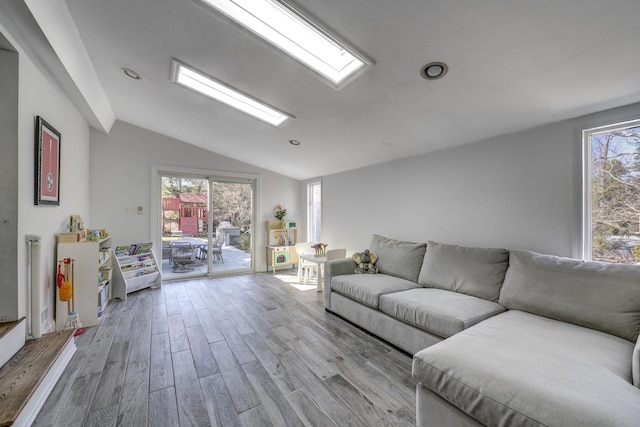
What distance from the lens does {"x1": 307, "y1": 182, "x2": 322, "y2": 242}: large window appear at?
5449 millimetres

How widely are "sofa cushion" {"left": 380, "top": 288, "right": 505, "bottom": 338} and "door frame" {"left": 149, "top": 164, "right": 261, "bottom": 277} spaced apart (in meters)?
3.62

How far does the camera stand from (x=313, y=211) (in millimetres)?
5633

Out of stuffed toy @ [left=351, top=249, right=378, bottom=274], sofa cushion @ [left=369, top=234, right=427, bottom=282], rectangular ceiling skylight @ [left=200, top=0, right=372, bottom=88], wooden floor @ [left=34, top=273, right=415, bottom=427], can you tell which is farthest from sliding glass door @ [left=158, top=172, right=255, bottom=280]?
rectangular ceiling skylight @ [left=200, top=0, right=372, bottom=88]

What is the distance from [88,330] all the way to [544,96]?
15.8 feet

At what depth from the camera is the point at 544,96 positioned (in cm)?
192

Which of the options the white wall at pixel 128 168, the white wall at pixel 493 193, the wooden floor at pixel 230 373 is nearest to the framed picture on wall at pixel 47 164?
the wooden floor at pixel 230 373

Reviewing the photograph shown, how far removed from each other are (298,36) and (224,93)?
4.39 feet

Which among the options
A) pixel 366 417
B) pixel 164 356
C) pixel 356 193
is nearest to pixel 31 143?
pixel 164 356

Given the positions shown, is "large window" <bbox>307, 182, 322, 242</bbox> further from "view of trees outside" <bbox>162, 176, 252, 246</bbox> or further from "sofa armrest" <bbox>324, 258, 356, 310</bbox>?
"sofa armrest" <bbox>324, 258, 356, 310</bbox>

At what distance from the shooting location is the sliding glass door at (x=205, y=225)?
4625 millimetres

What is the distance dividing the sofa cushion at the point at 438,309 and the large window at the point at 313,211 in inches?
126

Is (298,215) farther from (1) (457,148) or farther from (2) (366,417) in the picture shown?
(2) (366,417)

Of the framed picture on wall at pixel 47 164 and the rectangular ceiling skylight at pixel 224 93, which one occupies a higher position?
the rectangular ceiling skylight at pixel 224 93

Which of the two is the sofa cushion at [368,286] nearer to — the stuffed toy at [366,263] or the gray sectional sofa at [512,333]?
the gray sectional sofa at [512,333]
